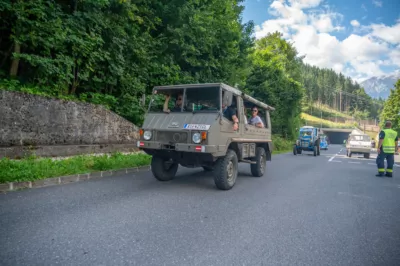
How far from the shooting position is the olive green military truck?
557 cm

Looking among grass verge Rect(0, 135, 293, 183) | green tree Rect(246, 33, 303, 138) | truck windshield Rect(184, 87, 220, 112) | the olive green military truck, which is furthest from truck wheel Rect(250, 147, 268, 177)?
green tree Rect(246, 33, 303, 138)

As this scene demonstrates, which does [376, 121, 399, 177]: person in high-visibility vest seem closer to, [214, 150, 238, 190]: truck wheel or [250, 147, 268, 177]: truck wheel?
[250, 147, 268, 177]: truck wheel

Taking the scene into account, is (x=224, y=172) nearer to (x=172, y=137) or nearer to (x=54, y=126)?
(x=172, y=137)

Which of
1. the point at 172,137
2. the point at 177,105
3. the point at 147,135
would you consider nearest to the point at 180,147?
the point at 172,137

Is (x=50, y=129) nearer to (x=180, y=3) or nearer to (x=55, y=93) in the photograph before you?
(x=55, y=93)

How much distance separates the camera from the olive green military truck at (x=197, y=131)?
5.57 meters

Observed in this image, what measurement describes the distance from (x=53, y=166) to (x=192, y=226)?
463cm

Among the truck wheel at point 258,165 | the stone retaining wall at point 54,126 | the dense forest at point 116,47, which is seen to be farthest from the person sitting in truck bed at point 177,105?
the dense forest at point 116,47

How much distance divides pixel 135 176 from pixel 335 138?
86.5 m

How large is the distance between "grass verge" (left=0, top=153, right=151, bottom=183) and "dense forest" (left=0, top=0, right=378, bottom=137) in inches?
92.2

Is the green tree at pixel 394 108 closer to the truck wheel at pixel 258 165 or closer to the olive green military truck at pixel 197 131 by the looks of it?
the truck wheel at pixel 258 165

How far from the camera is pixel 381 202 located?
18.3 feet

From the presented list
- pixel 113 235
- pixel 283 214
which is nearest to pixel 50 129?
pixel 113 235

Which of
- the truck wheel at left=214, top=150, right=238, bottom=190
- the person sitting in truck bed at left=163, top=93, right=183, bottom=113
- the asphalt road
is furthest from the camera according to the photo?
the person sitting in truck bed at left=163, top=93, right=183, bottom=113
